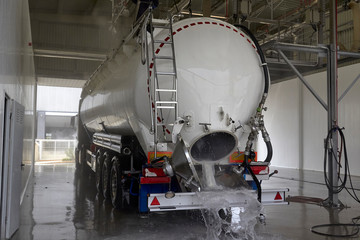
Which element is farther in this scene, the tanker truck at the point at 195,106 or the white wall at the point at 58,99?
the white wall at the point at 58,99

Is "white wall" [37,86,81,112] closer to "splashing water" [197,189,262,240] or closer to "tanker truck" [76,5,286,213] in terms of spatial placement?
"tanker truck" [76,5,286,213]

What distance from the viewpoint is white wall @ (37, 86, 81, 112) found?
29.5 metres

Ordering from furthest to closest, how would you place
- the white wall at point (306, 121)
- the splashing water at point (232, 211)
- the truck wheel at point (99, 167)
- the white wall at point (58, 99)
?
the white wall at point (58, 99) < the white wall at point (306, 121) < the truck wheel at point (99, 167) < the splashing water at point (232, 211)

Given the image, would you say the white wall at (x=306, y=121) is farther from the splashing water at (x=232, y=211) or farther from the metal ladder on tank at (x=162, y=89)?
the metal ladder on tank at (x=162, y=89)

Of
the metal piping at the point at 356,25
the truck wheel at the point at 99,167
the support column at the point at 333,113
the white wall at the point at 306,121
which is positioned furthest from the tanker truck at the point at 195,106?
the white wall at the point at 306,121

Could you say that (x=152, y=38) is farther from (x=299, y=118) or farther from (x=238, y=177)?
(x=299, y=118)

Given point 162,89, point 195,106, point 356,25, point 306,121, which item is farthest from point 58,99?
point 195,106

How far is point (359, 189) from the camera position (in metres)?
10.7

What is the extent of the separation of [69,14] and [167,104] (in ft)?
42.8

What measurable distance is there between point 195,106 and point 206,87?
0.30 metres

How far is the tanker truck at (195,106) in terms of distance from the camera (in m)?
5.11

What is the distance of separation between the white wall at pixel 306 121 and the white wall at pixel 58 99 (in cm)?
1576

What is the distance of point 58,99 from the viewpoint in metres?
29.8

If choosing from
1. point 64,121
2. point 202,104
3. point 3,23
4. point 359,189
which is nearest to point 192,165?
point 202,104
